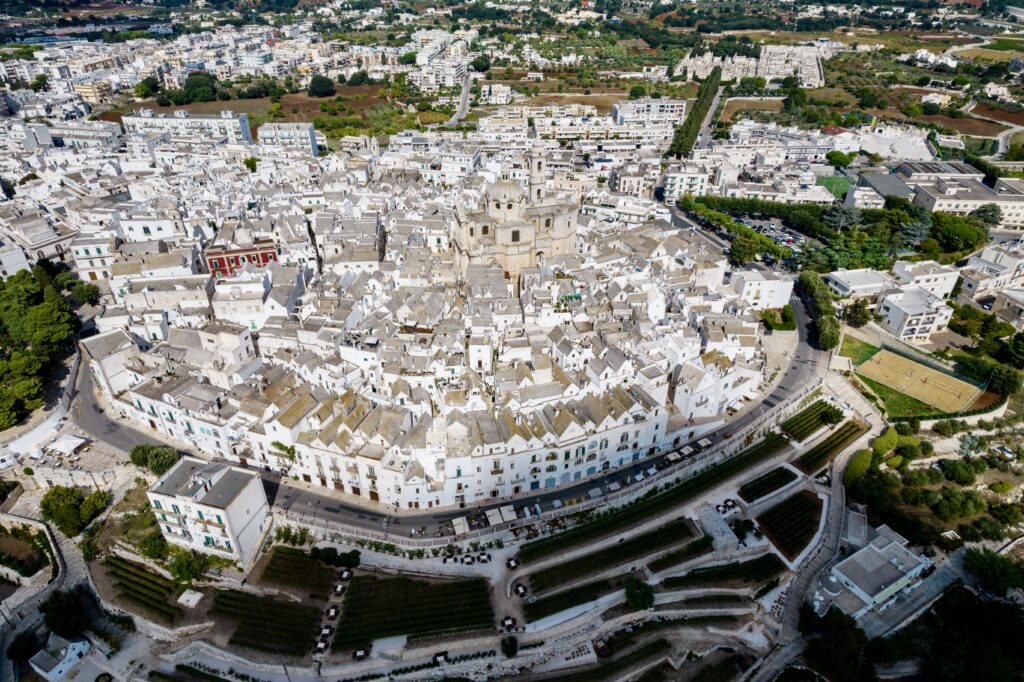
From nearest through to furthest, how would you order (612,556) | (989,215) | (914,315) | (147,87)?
(612,556) < (914,315) < (989,215) < (147,87)

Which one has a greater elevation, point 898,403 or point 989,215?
point 989,215

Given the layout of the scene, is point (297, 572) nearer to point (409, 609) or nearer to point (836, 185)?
point (409, 609)

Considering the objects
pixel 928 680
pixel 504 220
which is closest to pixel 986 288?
pixel 928 680

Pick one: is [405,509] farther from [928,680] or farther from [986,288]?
[986,288]

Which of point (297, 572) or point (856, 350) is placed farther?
point (856, 350)

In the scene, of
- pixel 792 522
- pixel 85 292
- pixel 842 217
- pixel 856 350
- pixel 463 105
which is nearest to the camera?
pixel 792 522

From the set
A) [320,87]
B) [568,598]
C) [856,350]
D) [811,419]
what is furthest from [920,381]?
[320,87]

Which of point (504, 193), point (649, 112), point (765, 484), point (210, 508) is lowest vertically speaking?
point (765, 484)
